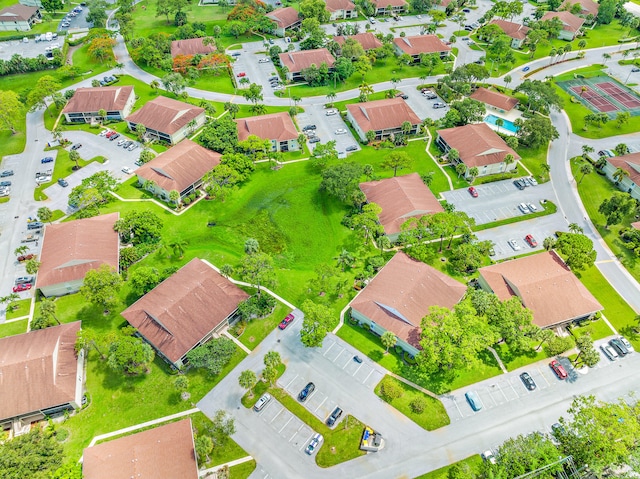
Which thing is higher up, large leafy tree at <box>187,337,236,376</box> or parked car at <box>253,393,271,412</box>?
large leafy tree at <box>187,337,236,376</box>

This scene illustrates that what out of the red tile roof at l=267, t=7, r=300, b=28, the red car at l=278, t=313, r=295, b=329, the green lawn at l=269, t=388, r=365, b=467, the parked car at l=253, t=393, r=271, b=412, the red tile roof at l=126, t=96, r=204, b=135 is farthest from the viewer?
the red tile roof at l=267, t=7, r=300, b=28

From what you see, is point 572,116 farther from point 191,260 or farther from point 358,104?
point 191,260

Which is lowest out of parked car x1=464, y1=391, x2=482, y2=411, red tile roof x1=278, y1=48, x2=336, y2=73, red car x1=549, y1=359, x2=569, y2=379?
parked car x1=464, y1=391, x2=482, y2=411

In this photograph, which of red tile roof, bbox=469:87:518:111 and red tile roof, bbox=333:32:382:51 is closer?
red tile roof, bbox=469:87:518:111

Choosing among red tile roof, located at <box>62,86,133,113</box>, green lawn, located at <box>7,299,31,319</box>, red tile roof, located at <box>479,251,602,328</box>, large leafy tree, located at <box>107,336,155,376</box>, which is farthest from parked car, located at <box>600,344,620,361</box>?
red tile roof, located at <box>62,86,133,113</box>

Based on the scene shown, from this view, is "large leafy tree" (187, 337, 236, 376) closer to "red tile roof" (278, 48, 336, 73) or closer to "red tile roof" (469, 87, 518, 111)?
"red tile roof" (278, 48, 336, 73)

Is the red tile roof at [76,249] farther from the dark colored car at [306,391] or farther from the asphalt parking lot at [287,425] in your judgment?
the dark colored car at [306,391]

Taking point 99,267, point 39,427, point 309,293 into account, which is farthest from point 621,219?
point 39,427
